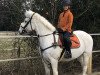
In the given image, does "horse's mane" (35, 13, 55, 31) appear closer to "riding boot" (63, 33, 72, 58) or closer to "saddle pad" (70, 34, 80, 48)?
"riding boot" (63, 33, 72, 58)

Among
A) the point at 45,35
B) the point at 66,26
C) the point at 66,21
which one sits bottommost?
the point at 45,35

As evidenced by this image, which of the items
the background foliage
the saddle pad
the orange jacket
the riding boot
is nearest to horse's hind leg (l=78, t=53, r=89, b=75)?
the saddle pad

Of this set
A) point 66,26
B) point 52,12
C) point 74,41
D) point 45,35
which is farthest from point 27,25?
→ point 52,12

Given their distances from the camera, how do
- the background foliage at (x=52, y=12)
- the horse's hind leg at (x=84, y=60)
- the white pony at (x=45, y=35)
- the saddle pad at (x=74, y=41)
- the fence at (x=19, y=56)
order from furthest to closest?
1. the background foliage at (x=52, y=12)
2. the horse's hind leg at (x=84, y=60)
3. the fence at (x=19, y=56)
4. the saddle pad at (x=74, y=41)
5. the white pony at (x=45, y=35)

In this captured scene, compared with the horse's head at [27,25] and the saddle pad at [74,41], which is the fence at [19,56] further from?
the saddle pad at [74,41]

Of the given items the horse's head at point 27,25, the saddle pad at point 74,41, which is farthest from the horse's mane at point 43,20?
the saddle pad at point 74,41

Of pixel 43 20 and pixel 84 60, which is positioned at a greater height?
pixel 43 20

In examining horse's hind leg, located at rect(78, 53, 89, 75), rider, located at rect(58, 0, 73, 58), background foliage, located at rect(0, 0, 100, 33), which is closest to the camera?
rider, located at rect(58, 0, 73, 58)

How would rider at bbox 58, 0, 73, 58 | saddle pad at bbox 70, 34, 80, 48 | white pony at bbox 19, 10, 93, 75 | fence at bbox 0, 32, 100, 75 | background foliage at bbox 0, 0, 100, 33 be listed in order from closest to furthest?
white pony at bbox 19, 10, 93, 75
rider at bbox 58, 0, 73, 58
saddle pad at bbox 70, 34, 80, 48
fence at bbox 0, 32, 100, 75
background foliage at bbox 0, 0, 100, 33

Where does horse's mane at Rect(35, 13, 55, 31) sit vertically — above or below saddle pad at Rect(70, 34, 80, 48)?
above

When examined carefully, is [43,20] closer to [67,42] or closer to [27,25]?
[27,25]

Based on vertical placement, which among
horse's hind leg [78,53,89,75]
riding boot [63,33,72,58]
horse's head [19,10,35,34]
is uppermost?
horse's head [19,10,35,34]

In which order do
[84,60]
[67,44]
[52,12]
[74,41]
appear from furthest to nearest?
1. [52,12]
2. [84,60]
3. [74,41]
4. [67,44]

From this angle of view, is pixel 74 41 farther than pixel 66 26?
Yes
